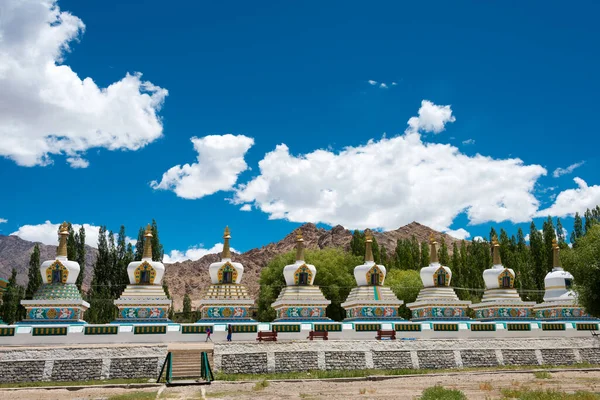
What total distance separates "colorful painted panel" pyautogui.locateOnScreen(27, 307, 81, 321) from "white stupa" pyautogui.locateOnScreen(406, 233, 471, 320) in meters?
23.0

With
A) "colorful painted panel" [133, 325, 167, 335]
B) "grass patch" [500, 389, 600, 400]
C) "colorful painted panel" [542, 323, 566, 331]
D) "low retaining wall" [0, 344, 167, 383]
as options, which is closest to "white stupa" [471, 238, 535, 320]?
"colorful painted panel" [542, 323, 566, 331]

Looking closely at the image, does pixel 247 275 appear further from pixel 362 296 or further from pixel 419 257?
pixel 362 296

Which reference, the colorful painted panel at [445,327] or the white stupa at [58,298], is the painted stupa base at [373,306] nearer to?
the colorful painted panel at [445,327]

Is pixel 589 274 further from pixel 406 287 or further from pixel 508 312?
pixel 406 287

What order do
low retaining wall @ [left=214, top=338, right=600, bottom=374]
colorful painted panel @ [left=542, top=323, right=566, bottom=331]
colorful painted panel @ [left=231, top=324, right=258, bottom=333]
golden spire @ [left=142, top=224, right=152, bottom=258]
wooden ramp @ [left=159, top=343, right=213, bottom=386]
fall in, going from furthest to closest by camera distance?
golden spire @ [left=142, top=224, right=152, bottom=258] → colorful painted panel @ [left=542, top=323, right=566, bottom=331] → colorful painted panel @ [left=231, top=324, right=258, bottom=333] → low retaining wall @ [left=214, top=338, right=600, bottom=374] → wooden ramp @ [left=159, top=343, right=213, bottom=386]

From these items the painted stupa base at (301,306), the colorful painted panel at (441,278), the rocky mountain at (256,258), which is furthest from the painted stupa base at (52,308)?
the rocky mountain at (256,258)

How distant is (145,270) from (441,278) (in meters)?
21.3

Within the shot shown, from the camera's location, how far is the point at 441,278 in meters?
42.5

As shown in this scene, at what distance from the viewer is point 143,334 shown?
1170 inches

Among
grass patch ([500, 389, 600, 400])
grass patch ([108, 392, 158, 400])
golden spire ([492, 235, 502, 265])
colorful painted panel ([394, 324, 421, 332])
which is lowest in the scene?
grass patch ([108, 392, 158, 400])

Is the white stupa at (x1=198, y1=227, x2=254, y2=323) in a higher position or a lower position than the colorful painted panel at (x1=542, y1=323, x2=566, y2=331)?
higher

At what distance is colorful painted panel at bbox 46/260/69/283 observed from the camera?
34.3 metres

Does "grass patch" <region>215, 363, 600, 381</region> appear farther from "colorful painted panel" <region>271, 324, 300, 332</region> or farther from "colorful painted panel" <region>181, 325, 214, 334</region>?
"colorful painted panel" <region>181, 325, 214, 334</region>

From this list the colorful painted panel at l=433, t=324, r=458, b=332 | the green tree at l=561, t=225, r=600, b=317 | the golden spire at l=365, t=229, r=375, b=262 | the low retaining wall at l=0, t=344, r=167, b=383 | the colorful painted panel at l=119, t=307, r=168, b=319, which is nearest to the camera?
the low retaining wall at l=0, t=344, r=167, b=383
